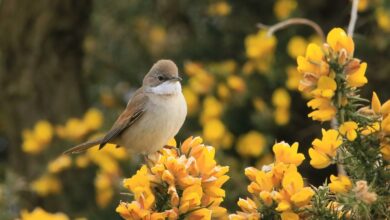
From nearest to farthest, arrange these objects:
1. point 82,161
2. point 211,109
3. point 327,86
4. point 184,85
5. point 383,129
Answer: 1. point 327,86
2. point 383,129
3. point 211,109
4. point 82,161
5. point 184,85

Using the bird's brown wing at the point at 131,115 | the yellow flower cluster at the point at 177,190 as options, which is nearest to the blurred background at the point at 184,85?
the bird's brown wing at the point at 131,115

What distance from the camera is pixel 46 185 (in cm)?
614

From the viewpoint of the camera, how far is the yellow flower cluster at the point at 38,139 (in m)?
6.20

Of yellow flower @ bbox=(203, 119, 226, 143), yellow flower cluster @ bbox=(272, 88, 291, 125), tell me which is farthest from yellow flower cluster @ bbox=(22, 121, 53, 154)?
yellow flower cluster @ bbox=(272, 88, 291, 125)

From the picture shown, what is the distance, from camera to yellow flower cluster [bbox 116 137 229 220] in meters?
2.31

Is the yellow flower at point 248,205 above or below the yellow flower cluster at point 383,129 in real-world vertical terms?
A: below

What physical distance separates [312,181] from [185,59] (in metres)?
1.31

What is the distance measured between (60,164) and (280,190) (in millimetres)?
3775

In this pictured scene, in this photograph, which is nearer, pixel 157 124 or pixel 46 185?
pixel 157 124

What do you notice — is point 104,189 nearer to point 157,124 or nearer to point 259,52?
point 259,52

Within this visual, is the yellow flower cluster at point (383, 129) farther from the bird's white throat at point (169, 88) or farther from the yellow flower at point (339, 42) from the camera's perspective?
the bird's white throat at point (169, 88)

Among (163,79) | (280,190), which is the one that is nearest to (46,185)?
(163,79)

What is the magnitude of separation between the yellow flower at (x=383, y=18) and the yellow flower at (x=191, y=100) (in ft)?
4.41

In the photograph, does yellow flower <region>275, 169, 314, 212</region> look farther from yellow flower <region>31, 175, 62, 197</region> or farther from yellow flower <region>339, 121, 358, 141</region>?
yellow flower <region>31, 175, 62, 197</region>
